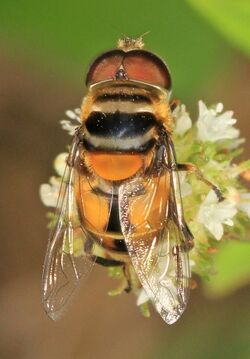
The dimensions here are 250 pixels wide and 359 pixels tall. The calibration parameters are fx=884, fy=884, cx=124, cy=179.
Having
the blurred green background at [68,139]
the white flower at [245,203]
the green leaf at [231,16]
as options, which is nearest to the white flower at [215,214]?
the white flower at [245,203]

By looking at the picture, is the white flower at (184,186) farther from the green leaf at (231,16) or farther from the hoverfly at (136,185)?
the green leaf at (231,16)

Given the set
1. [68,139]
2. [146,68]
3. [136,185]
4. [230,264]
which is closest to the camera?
[136,185]

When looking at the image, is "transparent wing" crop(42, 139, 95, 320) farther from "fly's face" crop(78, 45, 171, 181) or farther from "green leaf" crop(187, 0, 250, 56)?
"green leaf" crop(187, 0, 250, 56)

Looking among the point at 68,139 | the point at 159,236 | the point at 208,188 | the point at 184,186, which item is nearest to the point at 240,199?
the point at 208,188

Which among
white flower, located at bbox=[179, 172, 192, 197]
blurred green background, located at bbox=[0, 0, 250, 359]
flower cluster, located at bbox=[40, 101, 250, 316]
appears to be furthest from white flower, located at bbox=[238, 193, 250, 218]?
blurred green background, located at bbox=[0, 0, 250, 359]

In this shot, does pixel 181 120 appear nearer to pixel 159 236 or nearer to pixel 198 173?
pixel 198 173

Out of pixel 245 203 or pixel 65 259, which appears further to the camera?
pixel 245 203
